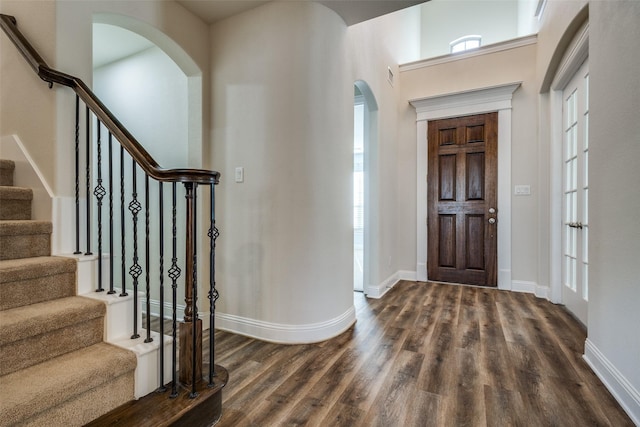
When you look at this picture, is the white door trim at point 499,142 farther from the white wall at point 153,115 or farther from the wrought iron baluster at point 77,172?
the wrought iron baluster at point 77,172

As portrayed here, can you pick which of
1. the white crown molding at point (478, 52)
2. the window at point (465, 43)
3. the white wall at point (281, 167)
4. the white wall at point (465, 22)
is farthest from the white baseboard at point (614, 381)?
the white wall at point (465, 22)

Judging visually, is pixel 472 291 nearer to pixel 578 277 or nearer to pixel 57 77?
pixel 578 277

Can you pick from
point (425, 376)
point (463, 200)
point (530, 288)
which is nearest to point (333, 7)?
point (425, 376)

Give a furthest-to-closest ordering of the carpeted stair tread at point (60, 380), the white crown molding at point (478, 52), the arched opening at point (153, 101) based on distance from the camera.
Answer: the white crown molding at point (478, 52) → the arched opening at point (153, 101) → the carpeted stair tread at point (60, 380)

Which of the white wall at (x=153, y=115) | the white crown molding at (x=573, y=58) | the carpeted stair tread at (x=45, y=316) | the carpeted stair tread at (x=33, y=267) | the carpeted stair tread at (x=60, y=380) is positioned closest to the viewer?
the carpeted stair tread at (x=60, y=380)

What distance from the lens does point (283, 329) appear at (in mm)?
2301

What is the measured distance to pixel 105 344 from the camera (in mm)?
1447

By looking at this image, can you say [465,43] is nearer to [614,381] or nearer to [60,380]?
[614,381]

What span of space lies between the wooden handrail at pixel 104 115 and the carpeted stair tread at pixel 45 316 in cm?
68

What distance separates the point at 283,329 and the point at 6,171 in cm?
201

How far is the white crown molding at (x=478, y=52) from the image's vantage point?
370 centimetres

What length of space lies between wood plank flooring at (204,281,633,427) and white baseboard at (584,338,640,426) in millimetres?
35

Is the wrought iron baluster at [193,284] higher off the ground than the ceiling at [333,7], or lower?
lower

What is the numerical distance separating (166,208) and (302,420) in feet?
6.90
